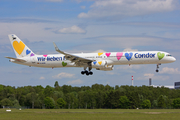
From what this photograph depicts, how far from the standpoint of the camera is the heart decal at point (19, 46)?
68.4m

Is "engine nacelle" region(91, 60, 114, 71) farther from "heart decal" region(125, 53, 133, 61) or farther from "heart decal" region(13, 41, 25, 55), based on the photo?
"heart decal" region(13, 41, 25, 55)

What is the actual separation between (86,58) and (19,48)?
17.8m

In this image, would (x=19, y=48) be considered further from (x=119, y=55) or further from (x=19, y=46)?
(x=119, y=55)

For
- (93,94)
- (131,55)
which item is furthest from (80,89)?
(131,55)

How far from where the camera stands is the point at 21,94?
138 meters

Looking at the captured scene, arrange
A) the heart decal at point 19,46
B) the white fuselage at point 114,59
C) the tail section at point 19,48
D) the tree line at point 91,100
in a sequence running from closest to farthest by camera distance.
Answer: the white fuselage at point 114,59, the tail section at point 19,48, the heart decal at point 19,46, the tree line at point 91,100

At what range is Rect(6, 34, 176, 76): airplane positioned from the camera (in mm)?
57719

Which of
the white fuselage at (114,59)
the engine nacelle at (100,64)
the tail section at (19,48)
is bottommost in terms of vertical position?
the engine nacelle at (100,64)

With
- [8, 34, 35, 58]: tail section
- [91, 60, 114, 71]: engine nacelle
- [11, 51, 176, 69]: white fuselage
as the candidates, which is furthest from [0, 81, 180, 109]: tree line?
[91, 60, 114, 71]: engine nacelle
